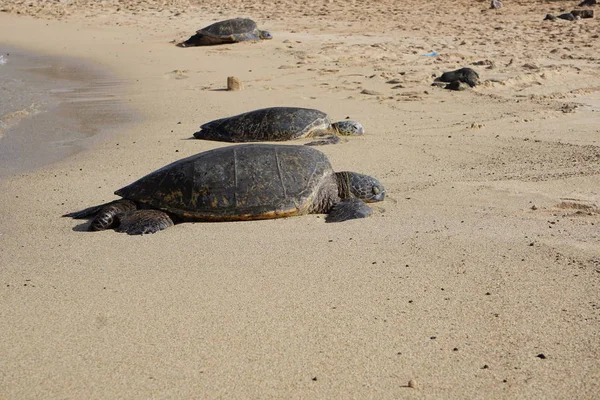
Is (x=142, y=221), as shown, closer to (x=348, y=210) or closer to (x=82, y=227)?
(x=82, y=227)

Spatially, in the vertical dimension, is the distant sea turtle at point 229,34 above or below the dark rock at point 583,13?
below

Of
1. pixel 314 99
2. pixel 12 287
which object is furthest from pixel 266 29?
pixel 12 287

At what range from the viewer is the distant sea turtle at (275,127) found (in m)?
9.10

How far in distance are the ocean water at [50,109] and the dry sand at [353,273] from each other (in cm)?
32

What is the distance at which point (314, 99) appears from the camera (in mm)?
11344

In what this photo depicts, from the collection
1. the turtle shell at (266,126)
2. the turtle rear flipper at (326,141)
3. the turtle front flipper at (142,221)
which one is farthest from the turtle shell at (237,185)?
the turtle shell at (266,126)

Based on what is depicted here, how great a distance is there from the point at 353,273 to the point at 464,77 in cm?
745

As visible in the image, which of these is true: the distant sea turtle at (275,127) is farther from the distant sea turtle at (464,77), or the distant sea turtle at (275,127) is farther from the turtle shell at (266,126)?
the distant sea turtle at (464,77)

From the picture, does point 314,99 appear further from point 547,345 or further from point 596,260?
point 547,345

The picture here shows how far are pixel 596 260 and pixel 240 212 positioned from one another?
2605mm

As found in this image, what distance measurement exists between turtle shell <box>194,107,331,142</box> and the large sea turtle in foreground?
101 inches

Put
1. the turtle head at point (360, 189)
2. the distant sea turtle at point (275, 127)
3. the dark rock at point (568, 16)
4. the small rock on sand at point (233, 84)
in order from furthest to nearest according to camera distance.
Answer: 1. the dark rock at point (568, 16)
2. the small rock on sand at point (233, 84)
3. the distant sea turtle at point (275, 127)
4. the turtle head at point (360, 189)

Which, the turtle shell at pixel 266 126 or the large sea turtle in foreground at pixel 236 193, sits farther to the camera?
the turtle shell at pixel 266 126

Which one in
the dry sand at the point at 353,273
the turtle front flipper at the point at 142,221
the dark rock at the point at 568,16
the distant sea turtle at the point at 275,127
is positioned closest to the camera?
the dry sand at the point at 353,273
